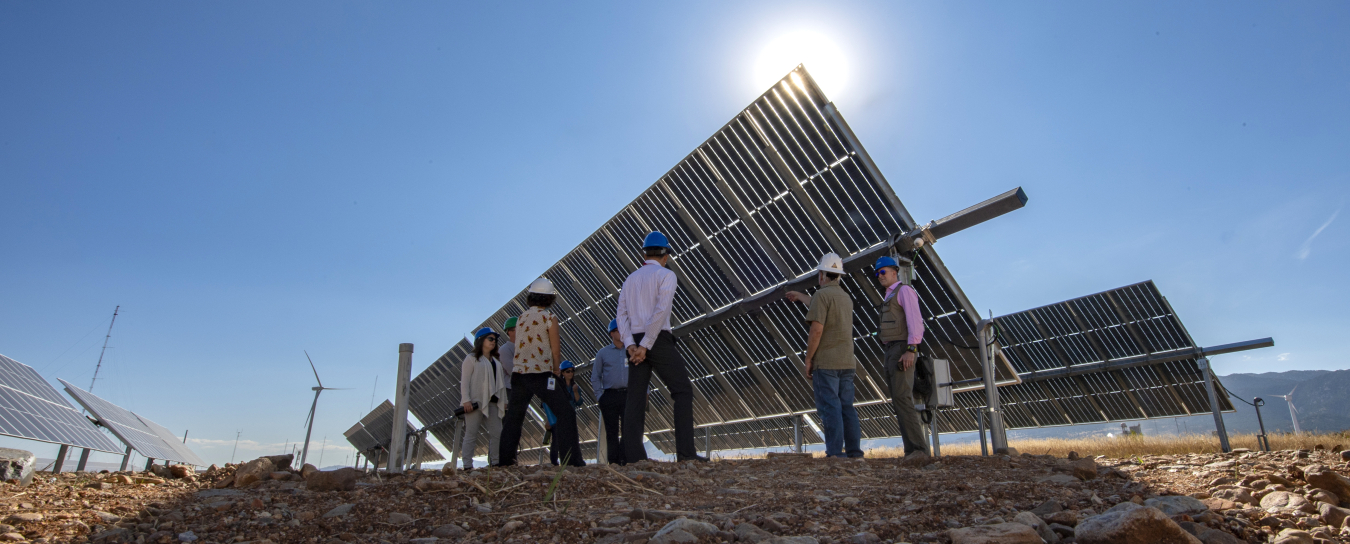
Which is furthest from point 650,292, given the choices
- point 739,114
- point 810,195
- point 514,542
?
point 739,114

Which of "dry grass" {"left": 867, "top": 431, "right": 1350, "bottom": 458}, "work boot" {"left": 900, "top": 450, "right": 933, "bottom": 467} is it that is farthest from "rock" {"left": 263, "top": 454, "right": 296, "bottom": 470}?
"dry grass" {"left": 867, "top": 431, "right": 1350, "bottom": 458}

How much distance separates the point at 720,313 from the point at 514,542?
1004 cm

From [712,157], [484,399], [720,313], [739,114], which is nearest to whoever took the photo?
[484,399]

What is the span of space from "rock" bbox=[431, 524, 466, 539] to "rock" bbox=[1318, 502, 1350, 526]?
4.00 meters

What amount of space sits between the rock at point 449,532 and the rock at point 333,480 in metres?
1.42

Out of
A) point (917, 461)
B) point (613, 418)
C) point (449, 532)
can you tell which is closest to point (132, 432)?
point (613, 418)

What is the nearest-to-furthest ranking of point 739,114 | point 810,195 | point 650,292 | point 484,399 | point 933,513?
point 933,513
point 650,292
point 484,399
point 810,195
point 739,114

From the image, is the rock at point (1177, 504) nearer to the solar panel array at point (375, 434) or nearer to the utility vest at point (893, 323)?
the utility vest at point (893, 323)

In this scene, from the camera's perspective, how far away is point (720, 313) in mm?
13047

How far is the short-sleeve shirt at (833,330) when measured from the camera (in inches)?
277

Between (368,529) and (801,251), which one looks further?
(801,251)

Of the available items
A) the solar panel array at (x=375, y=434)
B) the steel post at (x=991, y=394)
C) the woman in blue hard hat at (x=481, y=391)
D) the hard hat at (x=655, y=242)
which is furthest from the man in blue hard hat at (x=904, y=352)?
the solar panel array at (x=375, y=434)

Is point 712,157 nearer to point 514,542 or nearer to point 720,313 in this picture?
point 720,313

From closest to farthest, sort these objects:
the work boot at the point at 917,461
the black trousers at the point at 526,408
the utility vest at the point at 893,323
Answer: the work boot at the point at 917,461 < the black trousers at the point at 526,408 < the utility vest at the point at 893,323
